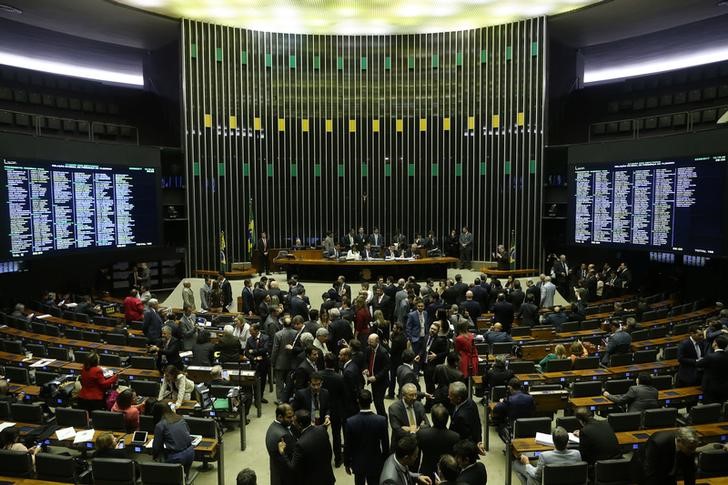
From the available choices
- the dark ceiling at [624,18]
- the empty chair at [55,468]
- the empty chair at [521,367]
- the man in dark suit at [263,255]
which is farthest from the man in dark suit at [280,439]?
the dark ceiling at [624,18]

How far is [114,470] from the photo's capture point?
16.6 ft

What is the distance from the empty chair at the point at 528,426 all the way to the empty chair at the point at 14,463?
15.8 feet

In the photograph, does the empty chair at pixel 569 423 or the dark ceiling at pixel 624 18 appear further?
the dark ceiling at pixel 624 18

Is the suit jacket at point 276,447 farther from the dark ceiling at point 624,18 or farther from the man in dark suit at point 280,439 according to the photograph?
the dark ceiling at point 624,18

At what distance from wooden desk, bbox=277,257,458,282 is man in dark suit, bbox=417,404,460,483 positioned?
1182 cm

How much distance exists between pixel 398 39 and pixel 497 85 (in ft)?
13.4

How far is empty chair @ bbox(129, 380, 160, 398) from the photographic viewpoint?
24.0ft

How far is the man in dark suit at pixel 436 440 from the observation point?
463cm

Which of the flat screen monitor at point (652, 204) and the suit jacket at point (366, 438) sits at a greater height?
the flat screen monitor at point (652, 204)

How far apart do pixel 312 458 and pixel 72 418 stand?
3.31 meters

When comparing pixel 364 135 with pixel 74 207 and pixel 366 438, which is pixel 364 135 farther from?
pixel 366 438

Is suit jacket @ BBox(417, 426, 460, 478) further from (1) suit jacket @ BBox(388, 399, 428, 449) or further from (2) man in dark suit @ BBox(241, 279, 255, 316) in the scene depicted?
(2) man in dark suit @ BBox(241, 279, 255, 316)

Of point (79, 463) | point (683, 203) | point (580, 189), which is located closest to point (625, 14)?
point (580, 189)

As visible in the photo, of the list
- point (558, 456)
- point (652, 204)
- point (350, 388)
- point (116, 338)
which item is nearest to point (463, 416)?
point (558, 456)
